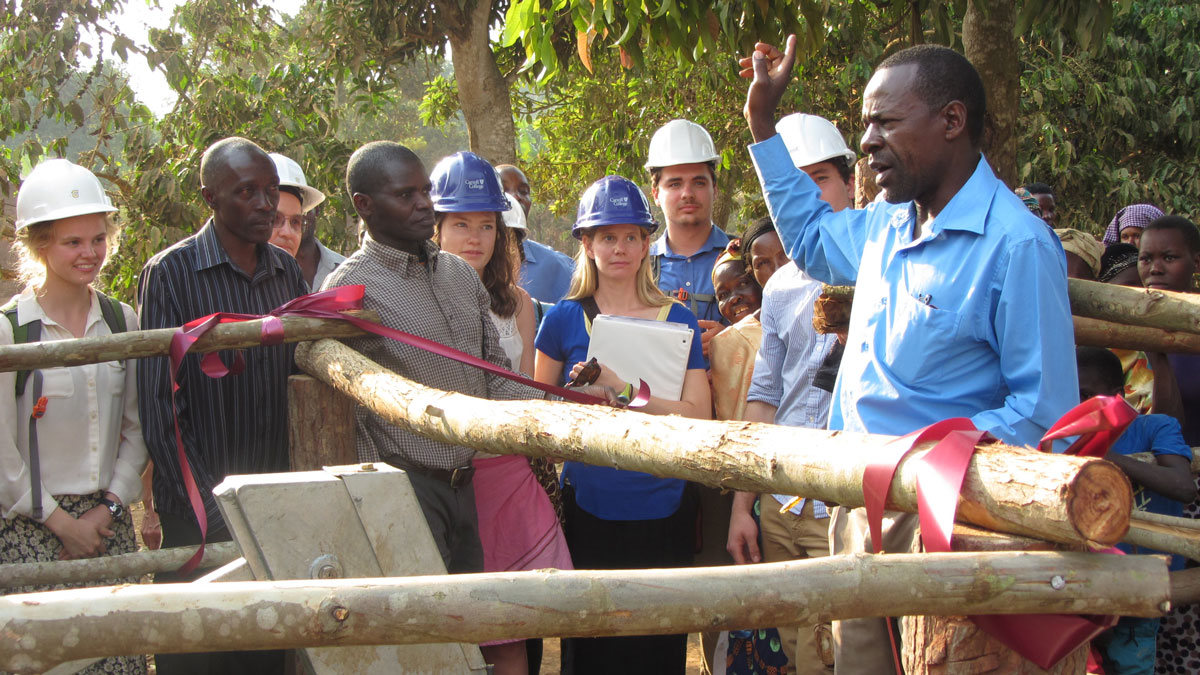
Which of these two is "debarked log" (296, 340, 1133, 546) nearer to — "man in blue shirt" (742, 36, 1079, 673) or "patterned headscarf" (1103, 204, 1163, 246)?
"man in blue shirt" (742, 36, 1079, 673)

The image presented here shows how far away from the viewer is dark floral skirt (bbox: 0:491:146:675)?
3178 millimetres

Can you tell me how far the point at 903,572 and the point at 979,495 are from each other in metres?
0.15

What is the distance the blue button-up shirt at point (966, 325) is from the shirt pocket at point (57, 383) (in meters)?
2.43

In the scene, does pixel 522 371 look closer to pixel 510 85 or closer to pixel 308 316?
pixel 308 316

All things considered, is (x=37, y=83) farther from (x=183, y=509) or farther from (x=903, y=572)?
(x=903, y=572)

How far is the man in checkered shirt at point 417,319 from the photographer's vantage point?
9.87 ft

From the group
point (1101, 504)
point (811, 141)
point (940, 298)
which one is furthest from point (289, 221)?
point (1101, 504)

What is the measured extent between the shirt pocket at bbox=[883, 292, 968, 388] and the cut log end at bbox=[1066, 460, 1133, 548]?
747 millimetres

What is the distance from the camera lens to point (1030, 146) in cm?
876

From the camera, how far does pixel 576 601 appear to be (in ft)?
4.57

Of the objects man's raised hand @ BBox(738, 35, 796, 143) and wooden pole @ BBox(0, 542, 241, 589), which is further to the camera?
wooden pole @ BBox(0, 542, 241, 589)

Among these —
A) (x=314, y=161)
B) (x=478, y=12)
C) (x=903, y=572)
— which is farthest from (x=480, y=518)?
(x=478, y=12)

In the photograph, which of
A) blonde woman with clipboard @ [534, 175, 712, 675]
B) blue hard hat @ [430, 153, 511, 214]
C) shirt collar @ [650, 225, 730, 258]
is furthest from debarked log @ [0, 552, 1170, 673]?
shirt collar @ [650, 225, 730, 258]

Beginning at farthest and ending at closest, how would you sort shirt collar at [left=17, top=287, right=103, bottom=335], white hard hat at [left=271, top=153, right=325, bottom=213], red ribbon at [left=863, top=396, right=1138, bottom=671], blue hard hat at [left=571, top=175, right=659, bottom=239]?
white hard hat at [left=271, top=153, right=325, bottom=213] → blue hard hat at [left=571, top=175, right=659, bottom=239] → shirt collar at [left=17, top=287, right=103, bottom=335] → red ribbon at [left=863, top=396, right=1138, bottom=671]
